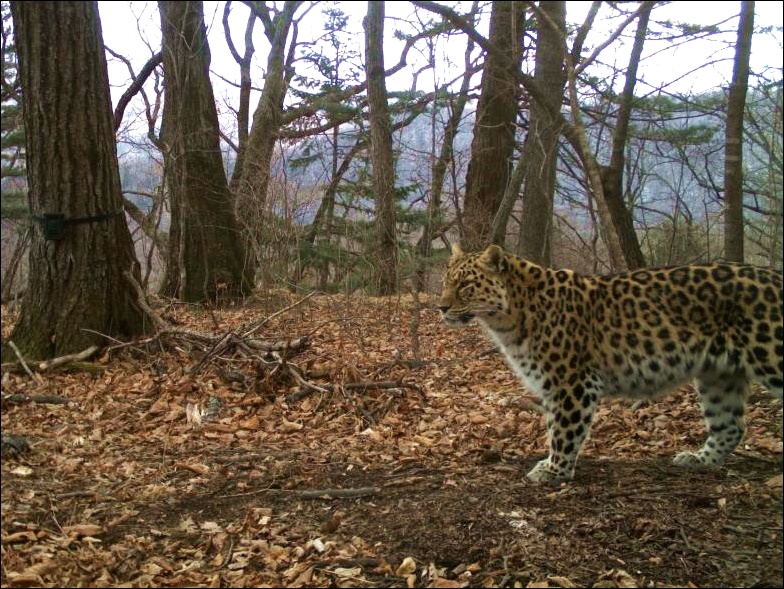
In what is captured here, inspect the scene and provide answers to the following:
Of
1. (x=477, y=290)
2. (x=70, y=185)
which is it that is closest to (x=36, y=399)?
(x=70, y=185)

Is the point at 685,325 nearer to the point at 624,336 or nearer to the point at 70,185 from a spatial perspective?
the point at 624,336

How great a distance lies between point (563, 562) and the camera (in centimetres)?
445

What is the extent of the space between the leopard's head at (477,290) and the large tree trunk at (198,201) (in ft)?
25.0

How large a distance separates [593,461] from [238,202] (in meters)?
9.06

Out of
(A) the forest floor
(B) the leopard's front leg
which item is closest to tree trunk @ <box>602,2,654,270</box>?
(A) the forest floor

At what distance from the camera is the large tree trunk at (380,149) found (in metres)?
12.9

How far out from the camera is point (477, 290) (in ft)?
20.7

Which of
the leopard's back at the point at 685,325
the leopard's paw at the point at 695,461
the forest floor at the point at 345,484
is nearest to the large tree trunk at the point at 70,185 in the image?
the forest floor at the point at 345,484

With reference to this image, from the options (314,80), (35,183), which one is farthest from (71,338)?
(314,80)

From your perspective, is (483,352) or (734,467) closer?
(734,467)

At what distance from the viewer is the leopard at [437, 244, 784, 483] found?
5484mm

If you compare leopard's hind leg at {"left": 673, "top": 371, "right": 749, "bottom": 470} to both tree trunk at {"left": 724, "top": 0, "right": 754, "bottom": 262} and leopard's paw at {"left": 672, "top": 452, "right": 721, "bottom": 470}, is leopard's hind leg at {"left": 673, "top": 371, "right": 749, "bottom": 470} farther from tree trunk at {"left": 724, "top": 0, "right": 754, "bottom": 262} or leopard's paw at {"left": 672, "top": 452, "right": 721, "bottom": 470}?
tree trunk at {"left": 724, "top": 0, "right": 754, "bottom": 262}

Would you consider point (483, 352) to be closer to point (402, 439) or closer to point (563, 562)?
point (402, 439)

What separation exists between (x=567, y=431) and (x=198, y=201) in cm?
988
